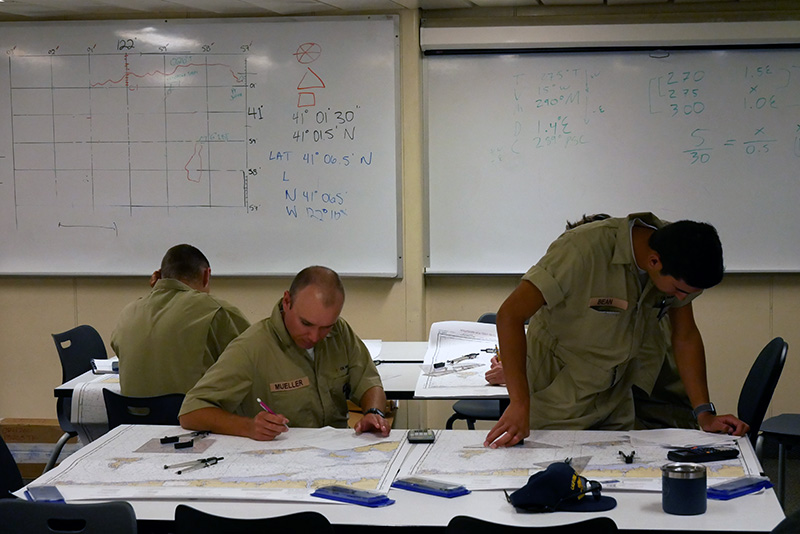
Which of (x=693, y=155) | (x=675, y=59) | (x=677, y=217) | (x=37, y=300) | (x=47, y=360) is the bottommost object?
(x=47, y=360)

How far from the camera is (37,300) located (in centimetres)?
556

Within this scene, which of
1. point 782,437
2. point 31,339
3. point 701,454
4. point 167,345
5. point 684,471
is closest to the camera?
point 684,471

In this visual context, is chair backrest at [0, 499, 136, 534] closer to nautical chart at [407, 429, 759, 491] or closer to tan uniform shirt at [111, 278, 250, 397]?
nautical chart at [407, 429, 759, 491]

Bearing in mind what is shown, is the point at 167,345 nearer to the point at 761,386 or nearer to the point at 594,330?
the point at 594,330

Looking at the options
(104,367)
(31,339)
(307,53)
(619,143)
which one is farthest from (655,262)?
(31,339)

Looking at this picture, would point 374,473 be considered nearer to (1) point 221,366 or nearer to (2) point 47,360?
(1) point 221,366

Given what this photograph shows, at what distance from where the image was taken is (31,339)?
559cm

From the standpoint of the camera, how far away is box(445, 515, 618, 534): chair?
1.67 metres

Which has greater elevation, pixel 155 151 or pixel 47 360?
pixel 155 151

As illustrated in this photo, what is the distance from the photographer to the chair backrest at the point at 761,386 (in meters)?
2.95

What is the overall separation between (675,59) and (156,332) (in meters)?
3.38

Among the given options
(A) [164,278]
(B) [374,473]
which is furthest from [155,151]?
(B) [374,473]

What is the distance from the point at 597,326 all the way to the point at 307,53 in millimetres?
3128

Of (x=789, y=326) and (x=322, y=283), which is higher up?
(x=322, y=283)
